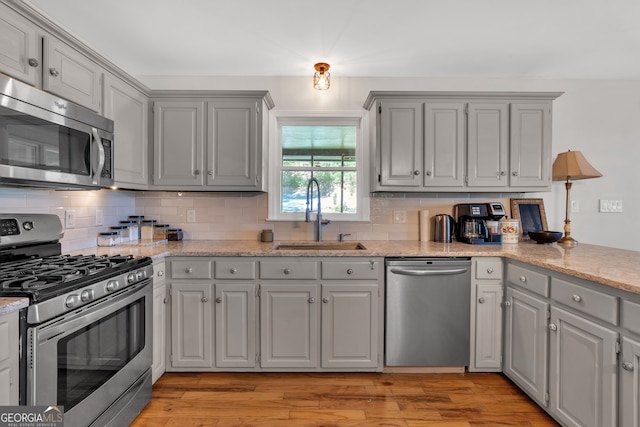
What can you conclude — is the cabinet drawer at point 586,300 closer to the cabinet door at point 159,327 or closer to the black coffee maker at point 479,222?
the black coffee maker at point 479,222

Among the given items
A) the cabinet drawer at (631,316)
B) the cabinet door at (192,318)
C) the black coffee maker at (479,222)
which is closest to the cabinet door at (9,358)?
the cabinet door at (192,318)

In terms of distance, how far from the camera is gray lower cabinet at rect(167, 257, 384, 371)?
2.20m

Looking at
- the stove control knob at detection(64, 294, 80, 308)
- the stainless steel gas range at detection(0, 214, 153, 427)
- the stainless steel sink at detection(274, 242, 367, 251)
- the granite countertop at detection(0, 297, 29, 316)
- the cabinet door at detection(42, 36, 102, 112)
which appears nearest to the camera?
the granite countertop at detection(0, 297, 29, 316)

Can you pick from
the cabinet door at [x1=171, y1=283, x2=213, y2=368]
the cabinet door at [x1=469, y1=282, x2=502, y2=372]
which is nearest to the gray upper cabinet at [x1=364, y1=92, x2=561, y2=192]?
the cabinet door at [x1=469, y1=282, x2=502, y2=372]

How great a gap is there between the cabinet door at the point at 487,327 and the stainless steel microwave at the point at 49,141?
2617 mm

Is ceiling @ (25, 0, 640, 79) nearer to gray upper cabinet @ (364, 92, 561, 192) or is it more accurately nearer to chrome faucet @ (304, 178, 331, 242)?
gray upper cabinet @ (364, 92, 561, 192)

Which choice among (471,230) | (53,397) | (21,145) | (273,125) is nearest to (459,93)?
(471,230)

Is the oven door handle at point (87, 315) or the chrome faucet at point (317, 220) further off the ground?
the chrome faucet at point (317, 220)

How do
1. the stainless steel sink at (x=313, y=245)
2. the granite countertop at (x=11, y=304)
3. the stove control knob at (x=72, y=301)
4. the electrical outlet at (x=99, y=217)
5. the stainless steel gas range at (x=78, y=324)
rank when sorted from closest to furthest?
the granite countertop at (x=11, y=304) → the stainless steel gas range at (x=78, y=324) → the stove control knob at (x=72, y=301) → the electrical outlet at (x=99, y=217) → the stainless steel sink at (x=313, y=245)

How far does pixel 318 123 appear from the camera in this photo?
298cm

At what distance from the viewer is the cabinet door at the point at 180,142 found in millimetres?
2537

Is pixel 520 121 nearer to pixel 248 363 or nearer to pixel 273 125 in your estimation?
pixel 273 125

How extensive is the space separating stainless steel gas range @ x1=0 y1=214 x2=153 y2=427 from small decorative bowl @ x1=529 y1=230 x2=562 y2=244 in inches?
116

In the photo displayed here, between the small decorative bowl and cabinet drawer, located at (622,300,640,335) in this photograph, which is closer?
cabinet drawer, located at (622,300,640,335)
